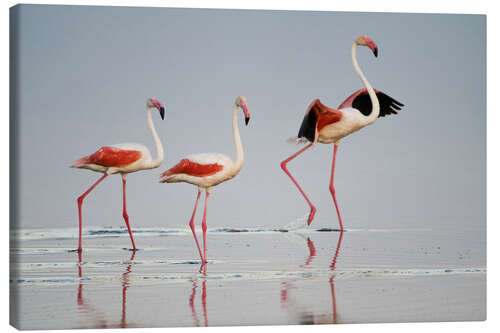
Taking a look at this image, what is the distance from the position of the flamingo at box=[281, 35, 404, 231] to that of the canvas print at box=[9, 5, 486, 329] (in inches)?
0.6

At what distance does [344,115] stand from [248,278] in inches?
72.2

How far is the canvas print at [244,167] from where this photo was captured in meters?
7.65

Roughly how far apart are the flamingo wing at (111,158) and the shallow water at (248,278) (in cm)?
60

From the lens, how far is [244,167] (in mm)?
8180

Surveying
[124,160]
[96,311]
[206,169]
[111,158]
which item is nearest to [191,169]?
[206,169]

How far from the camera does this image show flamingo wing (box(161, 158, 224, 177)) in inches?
318

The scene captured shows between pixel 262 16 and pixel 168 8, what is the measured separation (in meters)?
0.87

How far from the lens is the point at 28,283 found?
24.6 ft

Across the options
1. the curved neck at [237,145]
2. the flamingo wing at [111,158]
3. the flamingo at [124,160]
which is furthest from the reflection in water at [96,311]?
the curved neck at [237,145]

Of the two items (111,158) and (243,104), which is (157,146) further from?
(243,104)

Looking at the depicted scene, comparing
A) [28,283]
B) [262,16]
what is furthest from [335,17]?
[28,283]

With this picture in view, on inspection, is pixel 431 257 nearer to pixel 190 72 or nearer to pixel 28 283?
pixel 190 72

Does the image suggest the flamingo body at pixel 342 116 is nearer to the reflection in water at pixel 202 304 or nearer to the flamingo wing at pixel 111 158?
the flamingo wing at pixel 111 158

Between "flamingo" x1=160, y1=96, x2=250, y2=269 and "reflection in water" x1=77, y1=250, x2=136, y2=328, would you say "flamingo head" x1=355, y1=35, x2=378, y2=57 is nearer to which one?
"flamingo" x1=160, y1=96, x2=250, y2=269
